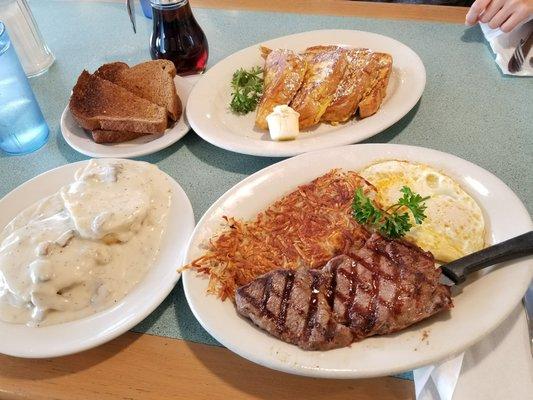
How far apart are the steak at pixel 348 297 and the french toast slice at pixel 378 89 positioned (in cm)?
92

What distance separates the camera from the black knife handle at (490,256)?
55.8 inches

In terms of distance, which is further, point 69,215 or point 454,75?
point 454,75

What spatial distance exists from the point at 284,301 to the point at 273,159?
0.92 meters

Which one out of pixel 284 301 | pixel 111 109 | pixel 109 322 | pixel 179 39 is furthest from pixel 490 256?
pixel 179 39

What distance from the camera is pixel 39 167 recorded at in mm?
2334

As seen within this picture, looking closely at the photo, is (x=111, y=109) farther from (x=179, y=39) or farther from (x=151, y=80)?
(x=179, y=39)

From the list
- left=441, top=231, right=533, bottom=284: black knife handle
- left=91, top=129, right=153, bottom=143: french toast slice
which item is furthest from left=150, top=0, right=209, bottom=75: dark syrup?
left=441, top=231, right=533, bottom=284: black knife handle

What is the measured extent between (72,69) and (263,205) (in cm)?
187

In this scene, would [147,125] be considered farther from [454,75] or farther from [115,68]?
[454,75]

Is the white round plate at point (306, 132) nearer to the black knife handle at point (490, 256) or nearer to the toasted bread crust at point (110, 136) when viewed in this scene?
the toasted bread crust at point (110, 136)

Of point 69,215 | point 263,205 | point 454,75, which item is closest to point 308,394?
point 263,205

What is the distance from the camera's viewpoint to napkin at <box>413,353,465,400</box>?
1319 mm

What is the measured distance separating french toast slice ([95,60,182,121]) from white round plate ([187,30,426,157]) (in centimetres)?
9

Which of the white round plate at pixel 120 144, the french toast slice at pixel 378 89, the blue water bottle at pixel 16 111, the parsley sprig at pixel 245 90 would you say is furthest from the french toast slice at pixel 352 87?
the blue water bottle at pixel 16 111
